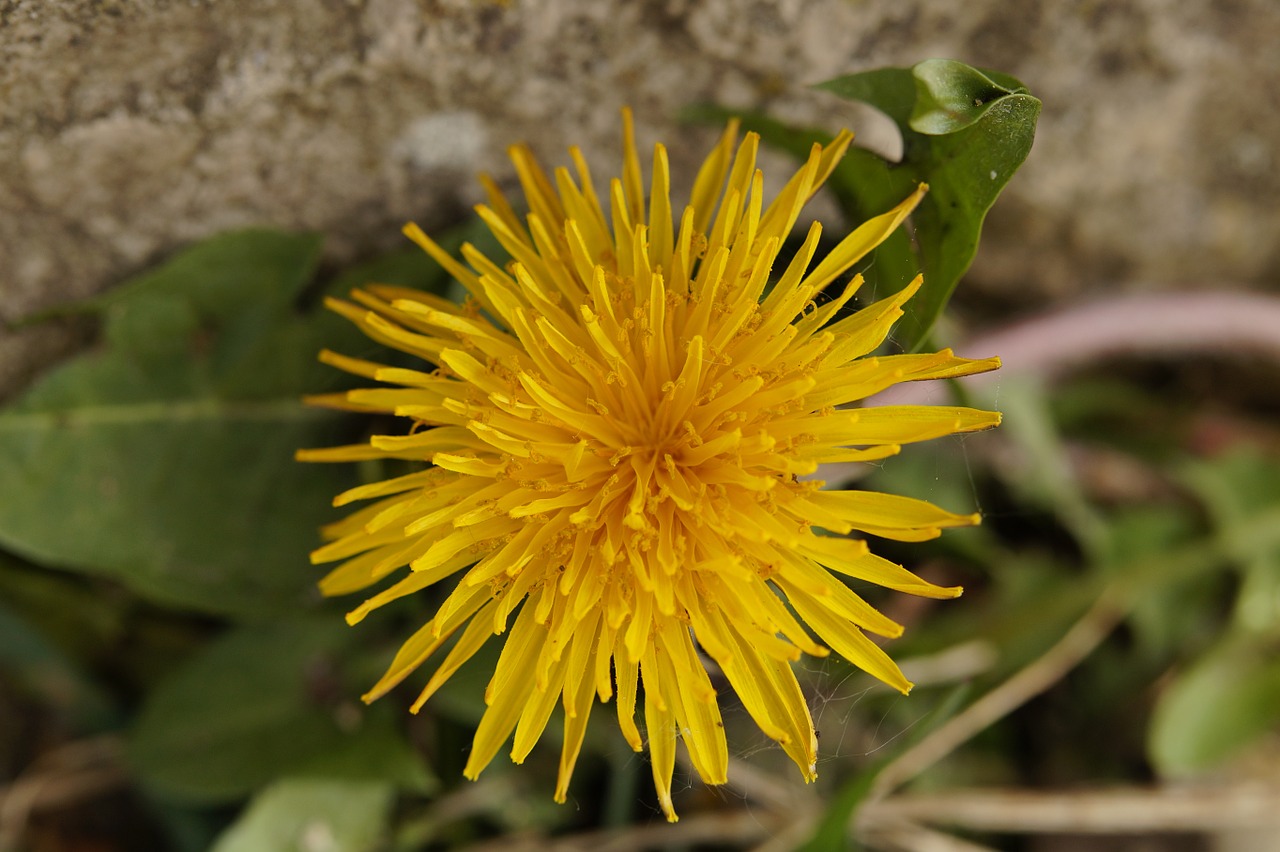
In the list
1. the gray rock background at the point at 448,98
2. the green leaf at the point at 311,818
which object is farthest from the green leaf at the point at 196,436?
the green leaf at the point at 311,818

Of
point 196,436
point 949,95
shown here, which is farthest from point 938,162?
point 196,436

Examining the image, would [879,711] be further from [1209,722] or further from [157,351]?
[157,351]

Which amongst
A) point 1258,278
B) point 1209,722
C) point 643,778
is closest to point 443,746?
point 643,778

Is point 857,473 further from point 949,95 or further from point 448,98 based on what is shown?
point 448,98

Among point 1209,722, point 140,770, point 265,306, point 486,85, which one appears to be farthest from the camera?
point 1209,722

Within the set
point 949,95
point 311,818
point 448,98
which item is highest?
point 949,95

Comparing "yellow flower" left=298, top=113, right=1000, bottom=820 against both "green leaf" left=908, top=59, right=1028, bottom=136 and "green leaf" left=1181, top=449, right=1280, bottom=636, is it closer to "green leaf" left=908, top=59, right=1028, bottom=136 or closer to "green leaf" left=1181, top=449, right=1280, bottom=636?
"green leaf" left=908, top=59, right=1028, bottom=136
